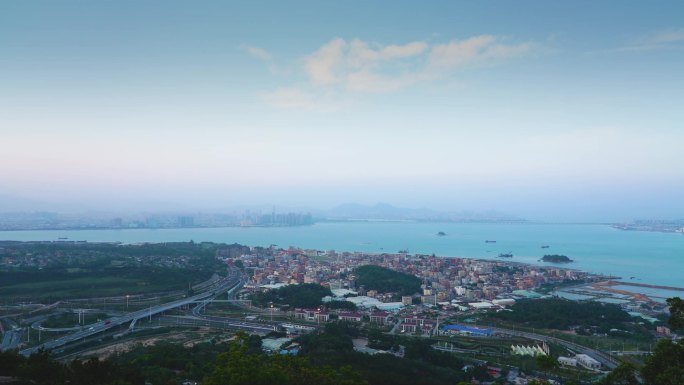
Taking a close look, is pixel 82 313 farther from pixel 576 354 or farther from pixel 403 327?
pixel 576 354

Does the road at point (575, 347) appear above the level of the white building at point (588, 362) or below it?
below

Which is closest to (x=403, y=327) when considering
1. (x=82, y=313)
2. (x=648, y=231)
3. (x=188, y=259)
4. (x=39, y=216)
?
(x=82, y=313)

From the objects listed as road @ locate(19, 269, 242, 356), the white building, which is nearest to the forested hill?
road @ locate(19, 269, 242, 356)

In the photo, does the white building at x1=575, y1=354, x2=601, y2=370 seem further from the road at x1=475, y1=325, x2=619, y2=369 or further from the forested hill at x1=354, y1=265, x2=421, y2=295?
the forested hill at x1=354, y1=265, x2=421, y2=295

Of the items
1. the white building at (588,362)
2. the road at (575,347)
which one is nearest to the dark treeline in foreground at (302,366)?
the white building at (588,362)

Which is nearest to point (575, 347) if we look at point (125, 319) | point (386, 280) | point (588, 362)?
point (588, 362)

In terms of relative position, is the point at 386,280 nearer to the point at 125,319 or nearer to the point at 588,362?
the point at 125,319

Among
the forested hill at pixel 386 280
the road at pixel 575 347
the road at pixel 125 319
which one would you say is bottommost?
the road at pixel 575 347

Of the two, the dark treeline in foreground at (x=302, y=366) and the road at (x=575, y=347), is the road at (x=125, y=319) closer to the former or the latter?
the dark treeline in foreground at (x=302, y=366)
